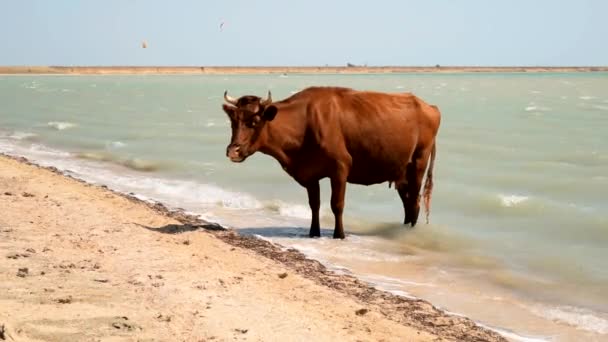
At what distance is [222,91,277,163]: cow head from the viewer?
9203mm

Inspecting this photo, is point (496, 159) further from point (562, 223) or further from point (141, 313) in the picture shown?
point (141, 313)

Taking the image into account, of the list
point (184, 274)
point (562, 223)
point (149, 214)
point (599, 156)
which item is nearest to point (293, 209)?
point (149, 214)

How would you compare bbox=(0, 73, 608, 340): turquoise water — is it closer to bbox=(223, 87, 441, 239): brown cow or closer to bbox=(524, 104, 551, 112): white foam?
bbox=(223, 87, 441, 239): brown cow

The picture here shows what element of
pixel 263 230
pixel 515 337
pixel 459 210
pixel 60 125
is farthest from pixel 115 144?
pixel 515 337

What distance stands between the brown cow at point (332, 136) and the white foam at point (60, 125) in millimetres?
19440

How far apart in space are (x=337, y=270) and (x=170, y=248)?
1.69 m

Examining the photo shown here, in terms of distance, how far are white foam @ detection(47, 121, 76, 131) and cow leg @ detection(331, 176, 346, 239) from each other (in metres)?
19.7

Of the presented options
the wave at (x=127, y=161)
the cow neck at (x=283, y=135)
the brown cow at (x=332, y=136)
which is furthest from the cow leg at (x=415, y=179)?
the wave at (x=127, y=161)

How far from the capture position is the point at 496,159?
58.5 feet

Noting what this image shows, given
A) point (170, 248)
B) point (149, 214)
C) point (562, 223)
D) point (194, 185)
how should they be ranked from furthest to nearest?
point (194, 185) → point (562, 223) → point (149, 214) → point (170, 248)

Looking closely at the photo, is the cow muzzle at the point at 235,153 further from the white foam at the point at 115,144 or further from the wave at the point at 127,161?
the white foam at the point at 115,144

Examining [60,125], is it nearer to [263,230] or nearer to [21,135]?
[21,135]

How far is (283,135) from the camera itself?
9.54 meters

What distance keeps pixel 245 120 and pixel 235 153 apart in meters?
0.40
